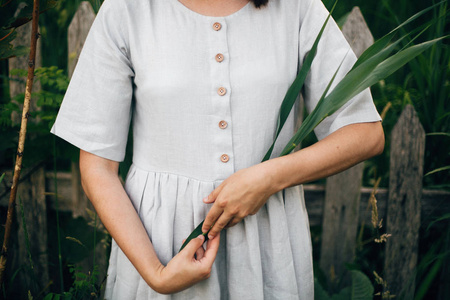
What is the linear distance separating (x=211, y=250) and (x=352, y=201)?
1040 millimetres

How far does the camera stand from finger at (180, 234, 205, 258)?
0.92 meters

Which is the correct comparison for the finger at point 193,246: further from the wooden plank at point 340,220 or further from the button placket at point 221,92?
the wooden plank at point 340,220

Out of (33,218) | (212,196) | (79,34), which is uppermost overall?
(79,34)

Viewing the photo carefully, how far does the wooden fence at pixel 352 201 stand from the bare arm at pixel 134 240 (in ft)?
2.68

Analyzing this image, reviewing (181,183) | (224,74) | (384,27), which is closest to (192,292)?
(181,183)

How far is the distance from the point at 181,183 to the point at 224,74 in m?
0.31

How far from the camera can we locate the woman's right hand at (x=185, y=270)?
0.91m

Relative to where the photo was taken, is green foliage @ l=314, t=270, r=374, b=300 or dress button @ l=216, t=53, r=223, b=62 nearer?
dress button @ l=216, t=53, r=223, b=62

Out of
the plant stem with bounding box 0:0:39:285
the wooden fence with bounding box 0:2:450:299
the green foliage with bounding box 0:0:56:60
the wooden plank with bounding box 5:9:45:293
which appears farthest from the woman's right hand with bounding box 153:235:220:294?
the wooden plank with bounding box 5:9:45:293

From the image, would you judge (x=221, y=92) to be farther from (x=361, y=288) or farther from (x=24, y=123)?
(x=361, y=288)

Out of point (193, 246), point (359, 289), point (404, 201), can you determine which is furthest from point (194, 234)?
point (404, 201)

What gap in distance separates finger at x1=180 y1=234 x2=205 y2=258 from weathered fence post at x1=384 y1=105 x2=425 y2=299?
110 centimetres

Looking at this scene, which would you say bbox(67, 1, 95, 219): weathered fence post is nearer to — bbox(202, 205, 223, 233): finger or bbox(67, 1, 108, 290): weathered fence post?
bbox(67, 1, 108, 290): weathered fence post

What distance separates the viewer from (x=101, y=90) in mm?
978
